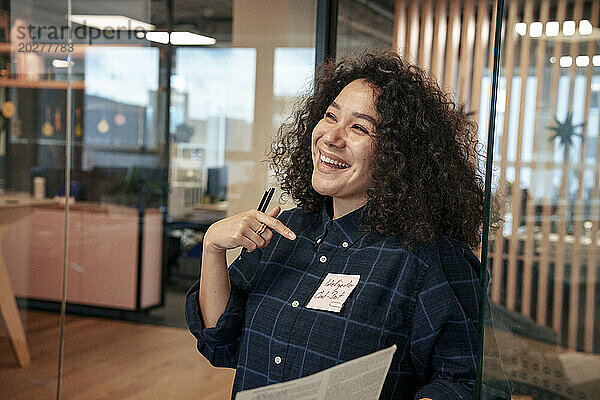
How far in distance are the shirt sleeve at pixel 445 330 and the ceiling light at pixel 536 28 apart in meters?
0.53

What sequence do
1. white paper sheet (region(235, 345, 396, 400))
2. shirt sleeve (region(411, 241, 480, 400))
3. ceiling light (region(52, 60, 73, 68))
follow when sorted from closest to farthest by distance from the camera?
white paper sheet (region(235, 345, 396, 400)) → shirt sleeve (region(411, 241, 480, 400)) → ceiling light (region(52, 60, 73, 68))

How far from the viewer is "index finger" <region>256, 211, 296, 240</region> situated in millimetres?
1568

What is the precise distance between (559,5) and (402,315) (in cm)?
72

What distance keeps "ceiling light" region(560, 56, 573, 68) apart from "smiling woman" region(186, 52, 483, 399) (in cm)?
44

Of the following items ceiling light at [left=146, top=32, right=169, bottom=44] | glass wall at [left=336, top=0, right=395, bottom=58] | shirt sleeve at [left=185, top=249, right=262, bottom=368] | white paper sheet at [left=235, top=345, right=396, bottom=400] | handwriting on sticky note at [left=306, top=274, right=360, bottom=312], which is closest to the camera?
white paper sheet at [left=235, top=345, right=396, bottom=400]

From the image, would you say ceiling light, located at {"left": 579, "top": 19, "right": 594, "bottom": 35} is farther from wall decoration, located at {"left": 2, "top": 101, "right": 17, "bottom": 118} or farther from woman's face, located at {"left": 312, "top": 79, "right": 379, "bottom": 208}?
wall decoration, located at {"left": 2, "top": 101, "right": 17, "bottom": 118}

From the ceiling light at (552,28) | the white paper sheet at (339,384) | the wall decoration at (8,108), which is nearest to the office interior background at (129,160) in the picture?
the wall decoration at (8,108)

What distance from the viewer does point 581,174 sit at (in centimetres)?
116

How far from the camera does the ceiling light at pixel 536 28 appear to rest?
1251mm

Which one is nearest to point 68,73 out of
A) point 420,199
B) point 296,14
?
point 296,14

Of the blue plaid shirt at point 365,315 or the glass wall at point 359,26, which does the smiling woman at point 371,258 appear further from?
the glass wall at point 359,26

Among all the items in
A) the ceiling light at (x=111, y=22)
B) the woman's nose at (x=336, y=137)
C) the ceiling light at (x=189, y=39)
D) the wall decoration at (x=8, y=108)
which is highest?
the ceiling light at (x=111, y=22)

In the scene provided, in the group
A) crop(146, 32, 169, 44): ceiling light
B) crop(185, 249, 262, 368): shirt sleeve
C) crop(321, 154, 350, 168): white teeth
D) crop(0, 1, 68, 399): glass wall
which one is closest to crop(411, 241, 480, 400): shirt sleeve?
crop(321, 154, 350, 168): white teeth

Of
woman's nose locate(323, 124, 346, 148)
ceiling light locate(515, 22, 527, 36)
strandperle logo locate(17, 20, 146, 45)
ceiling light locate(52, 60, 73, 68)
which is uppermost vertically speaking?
strandperle logo locate(17, 20, 146, 45)
